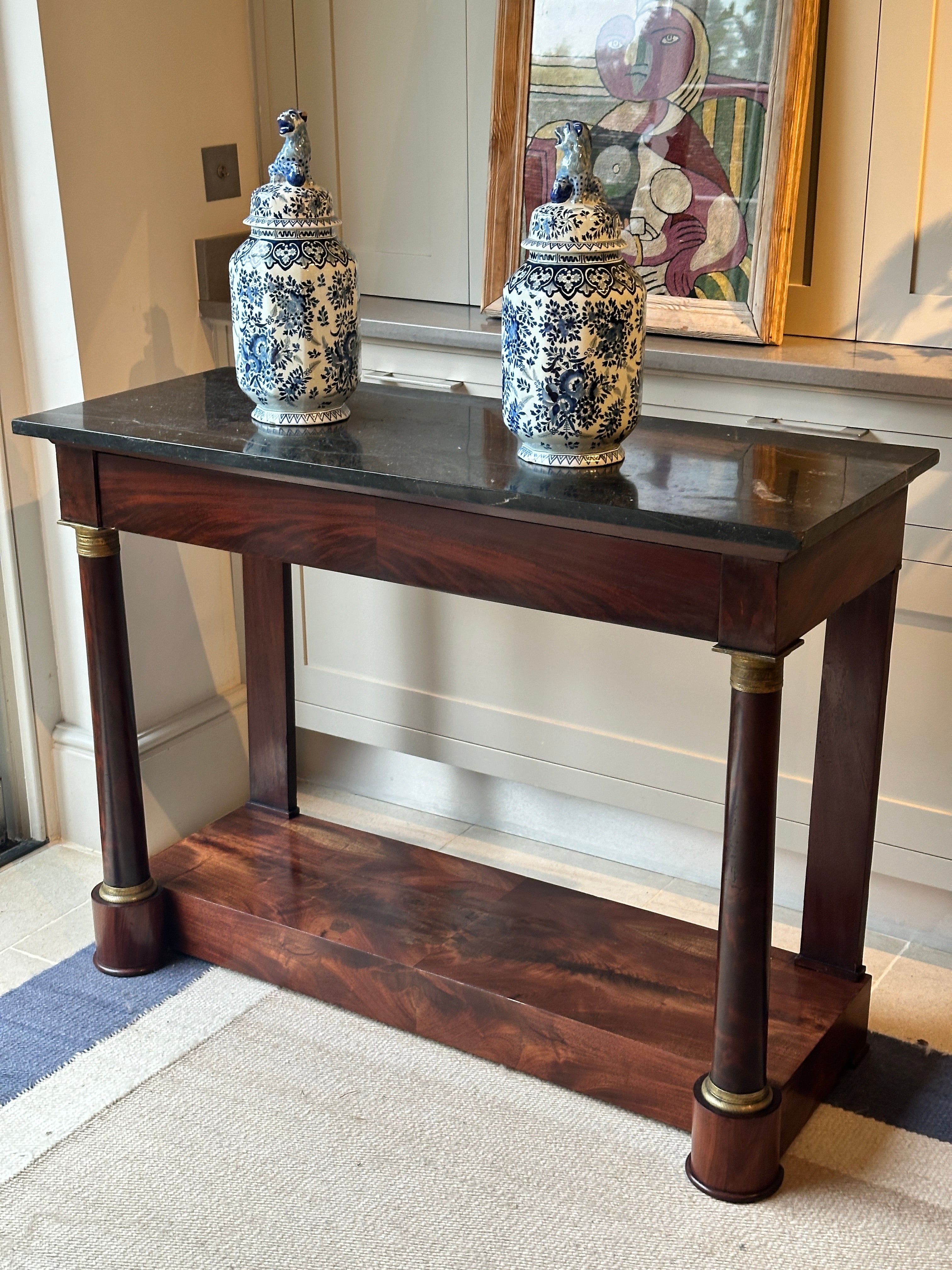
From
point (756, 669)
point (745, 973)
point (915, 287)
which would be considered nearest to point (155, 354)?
point (915, 287)

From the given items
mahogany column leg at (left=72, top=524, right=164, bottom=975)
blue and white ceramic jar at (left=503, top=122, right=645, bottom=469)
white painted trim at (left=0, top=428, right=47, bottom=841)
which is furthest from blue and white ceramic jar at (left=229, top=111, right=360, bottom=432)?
white painted trim at (left=0, top=428, right=47, bottom=841)

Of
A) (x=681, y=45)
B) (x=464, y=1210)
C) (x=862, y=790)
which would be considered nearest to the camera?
(x=464, y=1210)

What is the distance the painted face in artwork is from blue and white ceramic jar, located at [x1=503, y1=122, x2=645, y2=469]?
0.61m

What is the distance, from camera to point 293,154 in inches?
72.4

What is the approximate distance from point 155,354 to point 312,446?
35.1 inches

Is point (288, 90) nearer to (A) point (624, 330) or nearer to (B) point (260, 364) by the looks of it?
(B) point (260, 364)

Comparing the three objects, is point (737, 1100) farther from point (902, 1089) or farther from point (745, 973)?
point (902, 1089)

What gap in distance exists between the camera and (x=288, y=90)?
8.55ft

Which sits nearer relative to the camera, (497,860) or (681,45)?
(681,45)

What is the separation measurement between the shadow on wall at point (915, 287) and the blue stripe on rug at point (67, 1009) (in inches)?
61.1

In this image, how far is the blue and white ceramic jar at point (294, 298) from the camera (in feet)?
5.89

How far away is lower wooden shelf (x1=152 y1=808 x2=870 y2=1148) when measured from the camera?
1.93 meters

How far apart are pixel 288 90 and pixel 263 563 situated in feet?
3.10

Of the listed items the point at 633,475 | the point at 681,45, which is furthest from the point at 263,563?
the point at 681,45
